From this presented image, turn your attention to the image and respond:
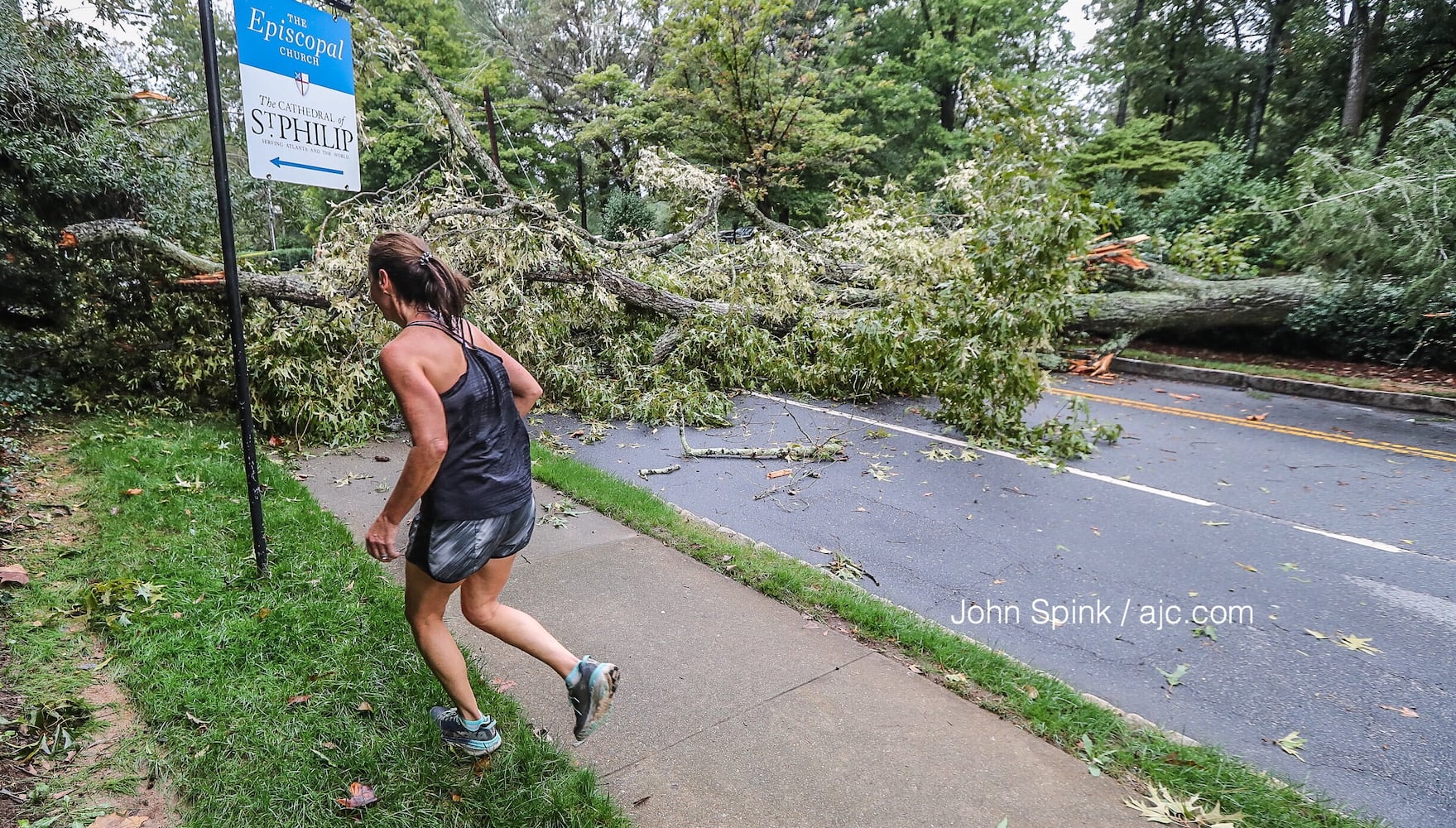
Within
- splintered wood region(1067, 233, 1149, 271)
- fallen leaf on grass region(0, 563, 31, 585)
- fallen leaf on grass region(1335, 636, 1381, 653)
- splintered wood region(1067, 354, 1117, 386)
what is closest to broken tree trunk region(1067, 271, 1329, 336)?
splintered wood region(1067, 233, 1149, 271)

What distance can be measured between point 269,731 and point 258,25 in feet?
10.0

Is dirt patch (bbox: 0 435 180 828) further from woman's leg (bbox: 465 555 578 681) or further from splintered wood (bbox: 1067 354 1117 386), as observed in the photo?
splintered wood (bbox: 1067 354 1117 386)

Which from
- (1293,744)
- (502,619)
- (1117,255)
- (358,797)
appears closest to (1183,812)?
(1293,744)

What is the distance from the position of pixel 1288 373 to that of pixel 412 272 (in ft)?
41.4

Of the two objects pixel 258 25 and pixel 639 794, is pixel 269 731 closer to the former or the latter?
pixel 639 794

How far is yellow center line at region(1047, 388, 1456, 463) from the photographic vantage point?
6.93 metres

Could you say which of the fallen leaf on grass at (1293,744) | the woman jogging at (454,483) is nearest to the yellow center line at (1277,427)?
the fallen leaf on grass at (1293,744)

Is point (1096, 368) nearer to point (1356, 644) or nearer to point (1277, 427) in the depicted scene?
point (1277, 427)

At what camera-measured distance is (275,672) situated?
9.44ft

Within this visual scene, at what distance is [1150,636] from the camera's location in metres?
3.57

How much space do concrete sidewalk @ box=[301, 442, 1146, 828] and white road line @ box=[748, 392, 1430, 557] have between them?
371 cm

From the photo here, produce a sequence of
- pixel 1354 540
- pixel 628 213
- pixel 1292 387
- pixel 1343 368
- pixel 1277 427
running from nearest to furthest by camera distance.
A: 1. pixel 1354 540
2. pixel 1277 427
3. pixel 1292 387
4. pixel 1343 368
5. pixel 628 213

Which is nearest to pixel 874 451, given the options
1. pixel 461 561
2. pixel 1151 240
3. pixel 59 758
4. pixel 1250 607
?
pixel 1250 607

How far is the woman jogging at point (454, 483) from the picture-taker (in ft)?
6.73
